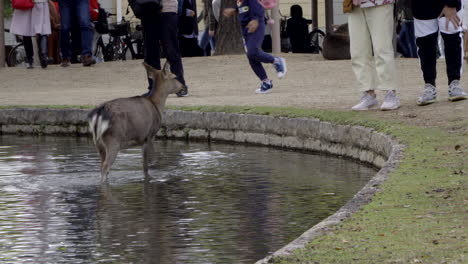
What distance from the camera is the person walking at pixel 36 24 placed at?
22234 millimetres

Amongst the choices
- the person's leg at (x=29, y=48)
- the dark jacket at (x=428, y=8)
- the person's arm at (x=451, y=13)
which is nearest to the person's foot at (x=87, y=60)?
the person's leg at (x=29, y=48)

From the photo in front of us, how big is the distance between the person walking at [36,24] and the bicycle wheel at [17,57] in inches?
146

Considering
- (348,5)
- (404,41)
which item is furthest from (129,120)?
(404,41)

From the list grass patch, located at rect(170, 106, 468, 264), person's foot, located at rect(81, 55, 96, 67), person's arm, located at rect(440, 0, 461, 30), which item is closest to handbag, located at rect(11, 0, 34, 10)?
person's foot, located at rect(81, 55, 96, 67)

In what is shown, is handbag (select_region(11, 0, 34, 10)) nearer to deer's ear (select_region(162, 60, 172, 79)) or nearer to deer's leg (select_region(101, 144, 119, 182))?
deer's ear (select_region(162, 60, 172, 79))

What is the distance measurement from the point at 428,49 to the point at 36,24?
36.1 ft

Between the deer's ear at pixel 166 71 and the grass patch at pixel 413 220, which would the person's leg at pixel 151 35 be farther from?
the grass patch at pixel 413 220

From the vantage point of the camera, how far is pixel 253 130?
13523 mm

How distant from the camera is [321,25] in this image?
39.1m

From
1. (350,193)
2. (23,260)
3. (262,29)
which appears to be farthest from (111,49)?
(23,260)

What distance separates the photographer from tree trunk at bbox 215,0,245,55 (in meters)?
23.5

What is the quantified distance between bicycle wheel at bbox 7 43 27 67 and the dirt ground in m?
3.74

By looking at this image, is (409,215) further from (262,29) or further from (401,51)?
(401,51)

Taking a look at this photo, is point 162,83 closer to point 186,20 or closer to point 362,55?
point 362,55
